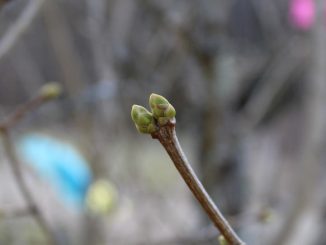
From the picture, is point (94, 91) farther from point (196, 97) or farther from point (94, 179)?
point (196, 97)

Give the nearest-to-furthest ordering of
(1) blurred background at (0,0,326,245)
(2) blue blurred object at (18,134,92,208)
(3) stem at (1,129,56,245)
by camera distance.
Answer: (3) stem at (1,129,56,245), (1) blurred background at (0,0,326,245), (2) blue blurred object at (18,134,92,208)

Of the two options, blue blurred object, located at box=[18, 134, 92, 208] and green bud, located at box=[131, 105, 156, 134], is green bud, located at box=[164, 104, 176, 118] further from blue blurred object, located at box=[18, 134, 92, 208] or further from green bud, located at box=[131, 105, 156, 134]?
blue blurred object, located at box=[18, 134, 92, 208]

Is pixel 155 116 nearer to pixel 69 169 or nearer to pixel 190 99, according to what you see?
pixel 190 99

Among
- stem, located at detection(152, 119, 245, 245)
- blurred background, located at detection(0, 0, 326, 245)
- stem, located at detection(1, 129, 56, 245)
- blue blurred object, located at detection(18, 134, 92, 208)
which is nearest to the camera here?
stem, located at detection(152, 119, 245, 245)

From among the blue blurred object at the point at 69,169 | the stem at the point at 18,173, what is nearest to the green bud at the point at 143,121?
the stem at the point at 18,173

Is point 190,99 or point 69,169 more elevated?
point 69,169

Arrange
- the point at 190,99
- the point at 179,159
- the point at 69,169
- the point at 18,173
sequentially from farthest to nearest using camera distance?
1. the point at 69,169
2. the point at 190,99
3. the point at 18,173
4. the point at 179,159

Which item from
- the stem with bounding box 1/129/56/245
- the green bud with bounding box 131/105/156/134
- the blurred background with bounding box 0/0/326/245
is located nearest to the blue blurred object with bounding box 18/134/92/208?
the blurred background with bounding box 0/0/326/245

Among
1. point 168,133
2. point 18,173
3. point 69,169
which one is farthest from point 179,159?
point 69,169
